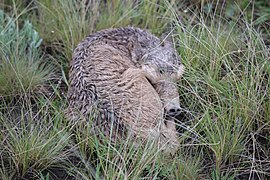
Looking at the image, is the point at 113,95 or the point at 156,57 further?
the point at 156,57

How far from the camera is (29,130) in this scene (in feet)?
14.9

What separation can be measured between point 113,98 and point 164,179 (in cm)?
76

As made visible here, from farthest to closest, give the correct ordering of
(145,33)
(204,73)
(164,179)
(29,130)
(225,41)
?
(145,33) → (225,41) → (204,73) → (29,130) → (164,179)

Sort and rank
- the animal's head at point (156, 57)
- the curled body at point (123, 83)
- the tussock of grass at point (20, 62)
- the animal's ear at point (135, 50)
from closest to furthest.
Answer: the curled body at point (123, 83)
the animal's head at point (156, 57)
the tussock of grass at point (20, 62)
the animal's ear at point (135, 50)

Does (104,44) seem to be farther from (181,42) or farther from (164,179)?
(164,179)

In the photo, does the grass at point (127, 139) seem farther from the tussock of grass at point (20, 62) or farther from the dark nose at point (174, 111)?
the dark nose at point (174, 111)

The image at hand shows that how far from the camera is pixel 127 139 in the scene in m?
4.05

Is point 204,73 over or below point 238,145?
over

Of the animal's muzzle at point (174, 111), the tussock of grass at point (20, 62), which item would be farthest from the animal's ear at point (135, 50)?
the tussock of grass at point (20, 62)

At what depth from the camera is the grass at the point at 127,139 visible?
4.19 metres

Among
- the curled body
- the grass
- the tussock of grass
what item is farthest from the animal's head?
the tussock of grass

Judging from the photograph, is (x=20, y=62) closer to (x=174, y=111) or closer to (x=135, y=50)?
(x=135, y=50)

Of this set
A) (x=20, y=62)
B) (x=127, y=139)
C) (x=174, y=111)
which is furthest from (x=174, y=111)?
(x=20, y=62)

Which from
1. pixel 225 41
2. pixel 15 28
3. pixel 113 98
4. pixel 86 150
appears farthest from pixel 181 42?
pixel 15 28
